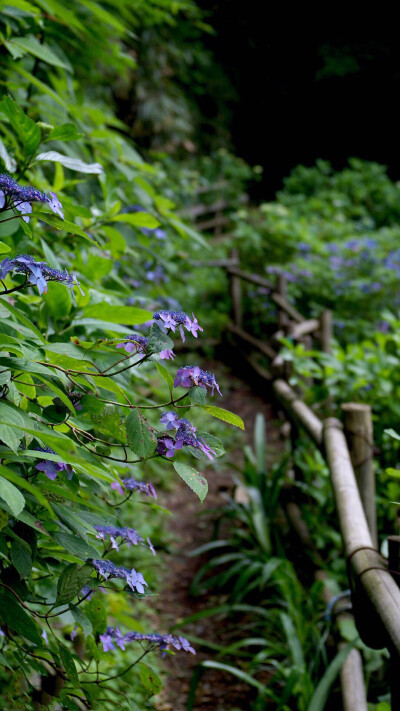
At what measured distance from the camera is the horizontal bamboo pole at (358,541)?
1.21m

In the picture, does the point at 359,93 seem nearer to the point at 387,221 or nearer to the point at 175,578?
the point at 387,221

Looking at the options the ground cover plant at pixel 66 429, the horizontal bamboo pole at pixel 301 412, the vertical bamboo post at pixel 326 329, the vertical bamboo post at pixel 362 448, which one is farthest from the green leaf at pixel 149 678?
the vertical bamboo post at pixel 326 329

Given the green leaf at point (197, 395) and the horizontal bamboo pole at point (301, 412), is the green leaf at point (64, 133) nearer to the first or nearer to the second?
the green leaf at point (197, 395)

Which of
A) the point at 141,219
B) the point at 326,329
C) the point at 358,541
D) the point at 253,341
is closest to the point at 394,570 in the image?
the point at 358,541

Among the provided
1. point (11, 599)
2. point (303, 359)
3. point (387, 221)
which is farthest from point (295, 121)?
point (11, 599)

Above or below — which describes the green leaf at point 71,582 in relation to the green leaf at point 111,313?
below

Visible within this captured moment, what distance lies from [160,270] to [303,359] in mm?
1383

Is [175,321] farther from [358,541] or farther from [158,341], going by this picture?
[358,541]

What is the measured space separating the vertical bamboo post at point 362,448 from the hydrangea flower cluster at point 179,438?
1203 millimetres

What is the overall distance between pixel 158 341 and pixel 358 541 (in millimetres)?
976

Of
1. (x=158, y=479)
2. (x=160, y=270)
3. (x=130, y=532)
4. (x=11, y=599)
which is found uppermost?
(x=160, y=270)

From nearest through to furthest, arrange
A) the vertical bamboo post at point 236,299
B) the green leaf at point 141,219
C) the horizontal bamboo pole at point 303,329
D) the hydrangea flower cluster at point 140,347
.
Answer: the hydrangea flower cluster at point 140,347, the green leaf at point 141,219, the horizontal bamboo pole at point 303,329, the vertical bamboo post at point 236,299

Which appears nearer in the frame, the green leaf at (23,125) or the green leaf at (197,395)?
the green leaf at (197,395)

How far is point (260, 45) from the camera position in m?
13.5
